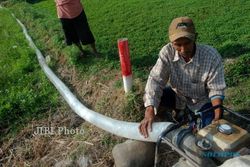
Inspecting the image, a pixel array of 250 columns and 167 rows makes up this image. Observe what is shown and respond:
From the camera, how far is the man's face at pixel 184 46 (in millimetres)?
3705

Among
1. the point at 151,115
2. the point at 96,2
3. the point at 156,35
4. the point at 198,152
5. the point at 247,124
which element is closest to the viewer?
the point at 198,152

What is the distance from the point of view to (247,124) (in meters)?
4.68

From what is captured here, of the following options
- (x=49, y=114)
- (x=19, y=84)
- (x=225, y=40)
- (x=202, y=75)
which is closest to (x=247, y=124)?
(x=202, y=75)

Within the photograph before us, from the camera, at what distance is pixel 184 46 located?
3762 millimetres

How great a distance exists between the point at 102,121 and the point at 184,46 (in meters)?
1.69

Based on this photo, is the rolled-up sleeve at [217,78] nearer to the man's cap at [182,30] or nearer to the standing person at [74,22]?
the man's cap at [182,30]

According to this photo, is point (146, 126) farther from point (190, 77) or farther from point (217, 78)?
Answer: point (217, 78)

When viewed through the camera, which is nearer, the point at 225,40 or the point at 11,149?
the point at 11,149

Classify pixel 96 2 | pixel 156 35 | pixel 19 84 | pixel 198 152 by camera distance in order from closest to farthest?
pixel 198 152, pixel 19 84, pixel 156 35, pixel 96 2

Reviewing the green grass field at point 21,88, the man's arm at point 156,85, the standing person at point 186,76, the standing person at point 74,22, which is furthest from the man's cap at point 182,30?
the standing person at point 74,22

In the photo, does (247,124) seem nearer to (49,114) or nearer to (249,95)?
(249,95)

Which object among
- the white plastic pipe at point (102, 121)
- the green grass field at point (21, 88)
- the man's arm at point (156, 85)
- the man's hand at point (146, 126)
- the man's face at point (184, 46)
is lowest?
the green grass field at point (21, 88)

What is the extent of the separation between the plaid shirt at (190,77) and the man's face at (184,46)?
95 mm

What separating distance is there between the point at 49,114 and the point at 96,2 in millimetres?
5779
